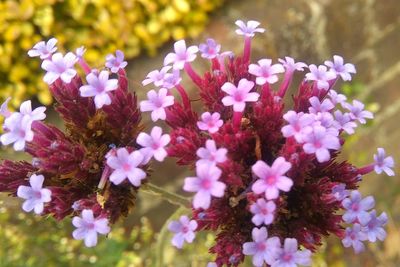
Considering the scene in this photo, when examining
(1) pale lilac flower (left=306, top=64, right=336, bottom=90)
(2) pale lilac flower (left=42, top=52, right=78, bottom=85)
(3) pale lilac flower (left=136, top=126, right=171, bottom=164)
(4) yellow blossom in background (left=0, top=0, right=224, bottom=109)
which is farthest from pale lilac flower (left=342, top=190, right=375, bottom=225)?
(4) yellow blossom in background (left=0, top=0, right=224, bottom=109)

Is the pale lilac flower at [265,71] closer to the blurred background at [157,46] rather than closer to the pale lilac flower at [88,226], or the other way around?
the pale lilac flower at [88,226]

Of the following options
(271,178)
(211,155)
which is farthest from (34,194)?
(271,178)

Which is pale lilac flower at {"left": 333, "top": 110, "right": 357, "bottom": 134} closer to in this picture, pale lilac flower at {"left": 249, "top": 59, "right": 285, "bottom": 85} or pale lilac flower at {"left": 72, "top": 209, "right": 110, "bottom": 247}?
pale lilac flower at {"left": 249, "top": 59, "right": 285, "bottom": 85}

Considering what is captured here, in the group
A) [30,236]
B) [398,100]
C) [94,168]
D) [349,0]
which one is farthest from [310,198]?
[398,100]

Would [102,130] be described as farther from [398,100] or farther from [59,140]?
[398,100]

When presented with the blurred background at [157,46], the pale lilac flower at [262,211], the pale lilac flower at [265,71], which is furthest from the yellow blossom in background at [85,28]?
the pale lilac flower at [262,211]

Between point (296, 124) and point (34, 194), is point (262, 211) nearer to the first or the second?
point (296, 124)
